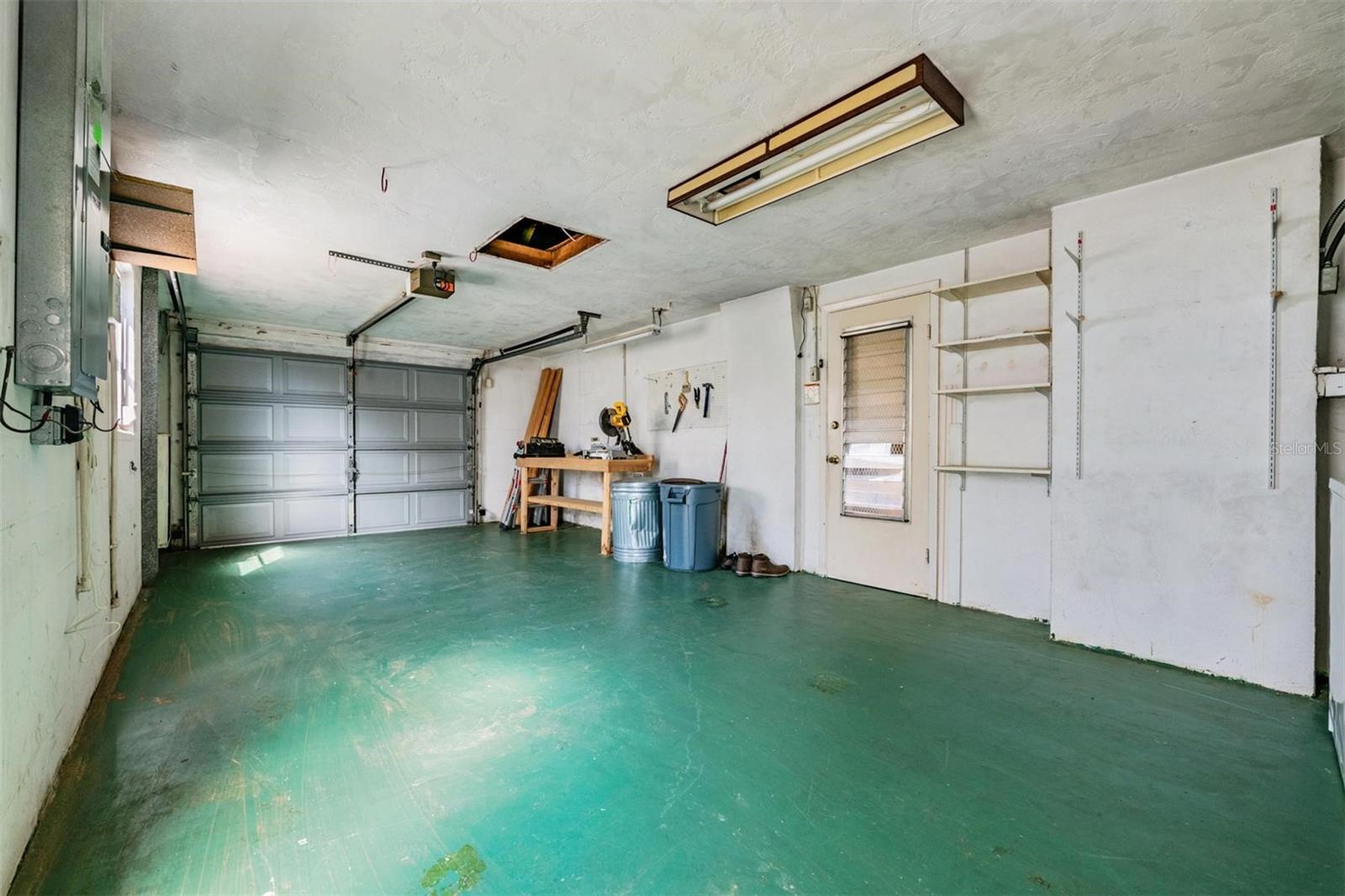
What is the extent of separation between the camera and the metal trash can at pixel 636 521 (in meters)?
5.16

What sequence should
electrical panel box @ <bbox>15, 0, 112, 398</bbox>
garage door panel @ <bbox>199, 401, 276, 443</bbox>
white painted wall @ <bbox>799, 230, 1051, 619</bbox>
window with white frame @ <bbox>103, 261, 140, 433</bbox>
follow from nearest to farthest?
1. electrical panel box @ <bbox>15, 0, 112, 398</bbox>
2. window with white frame @ <bbox>103, 261, 140, 433</bbox>
3. white painted wall @ <bbox>799, 230, 1051, 619</bbox>
4. garage door panel @ <bbox>199, 401, 276, 443</bbox>

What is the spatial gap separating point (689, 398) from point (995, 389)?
331 cm

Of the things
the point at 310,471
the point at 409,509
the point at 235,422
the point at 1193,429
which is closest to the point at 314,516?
the point at 310,471

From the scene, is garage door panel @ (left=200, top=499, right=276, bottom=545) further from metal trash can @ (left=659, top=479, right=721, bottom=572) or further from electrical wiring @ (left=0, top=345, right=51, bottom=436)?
electrical wiring @ (left=0, top=345, right=51, bottom=436)

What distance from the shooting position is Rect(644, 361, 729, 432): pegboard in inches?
227

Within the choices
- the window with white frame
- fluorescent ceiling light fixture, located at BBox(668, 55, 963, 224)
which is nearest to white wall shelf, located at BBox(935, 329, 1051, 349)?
fluorescent ceiling light fixture, located at BBox(668, 55, 963, 224)

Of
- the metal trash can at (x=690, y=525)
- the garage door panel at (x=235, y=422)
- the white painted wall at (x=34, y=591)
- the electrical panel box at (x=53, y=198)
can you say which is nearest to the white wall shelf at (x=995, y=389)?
the metal trash can at (x=690, y=525)

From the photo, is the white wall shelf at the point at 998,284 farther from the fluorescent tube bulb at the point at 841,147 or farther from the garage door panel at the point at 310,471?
the garage door panel at the point at 310,471

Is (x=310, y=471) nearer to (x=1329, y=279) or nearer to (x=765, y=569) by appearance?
(x=765, y=569)

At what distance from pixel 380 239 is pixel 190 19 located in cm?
194

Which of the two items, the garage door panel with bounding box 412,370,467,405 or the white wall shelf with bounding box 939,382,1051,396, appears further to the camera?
the garage door panel with bounding box 412,370,467,405

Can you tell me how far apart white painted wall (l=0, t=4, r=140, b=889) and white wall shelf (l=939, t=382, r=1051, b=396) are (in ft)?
13.6

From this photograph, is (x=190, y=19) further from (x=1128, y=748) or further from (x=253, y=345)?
(x=253, y=345)

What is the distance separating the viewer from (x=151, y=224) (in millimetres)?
2191
